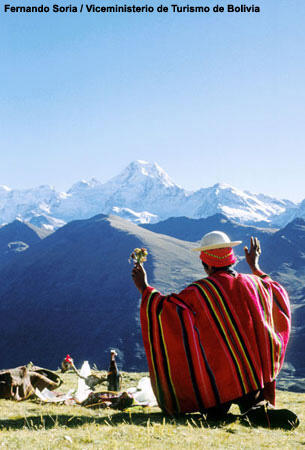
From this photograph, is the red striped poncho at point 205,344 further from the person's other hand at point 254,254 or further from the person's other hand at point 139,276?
the person's other hand at point 254,254

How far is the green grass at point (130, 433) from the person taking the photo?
5.19 meters

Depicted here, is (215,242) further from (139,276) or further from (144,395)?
(144,395)

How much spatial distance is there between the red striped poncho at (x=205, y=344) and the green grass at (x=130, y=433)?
1.69 ft

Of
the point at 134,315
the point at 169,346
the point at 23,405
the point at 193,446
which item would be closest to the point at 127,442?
the point at 193,446

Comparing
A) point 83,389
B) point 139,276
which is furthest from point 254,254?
point 83,389

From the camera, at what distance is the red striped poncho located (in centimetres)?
658

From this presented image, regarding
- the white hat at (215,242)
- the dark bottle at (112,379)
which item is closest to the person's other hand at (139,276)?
the white hat at (215,242)

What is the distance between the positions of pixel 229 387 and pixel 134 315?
18684 cm

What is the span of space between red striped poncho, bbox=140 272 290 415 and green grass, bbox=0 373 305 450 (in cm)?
51

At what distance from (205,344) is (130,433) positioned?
6.04ft

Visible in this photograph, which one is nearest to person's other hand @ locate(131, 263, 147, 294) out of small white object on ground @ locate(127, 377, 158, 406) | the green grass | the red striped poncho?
the red striped poncho

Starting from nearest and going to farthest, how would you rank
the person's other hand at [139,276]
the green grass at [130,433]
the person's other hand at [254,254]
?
the green grass at [130,433]
the person's other hand at [139,276]
the person's other hand at [254,254]

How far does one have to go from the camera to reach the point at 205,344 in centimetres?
664

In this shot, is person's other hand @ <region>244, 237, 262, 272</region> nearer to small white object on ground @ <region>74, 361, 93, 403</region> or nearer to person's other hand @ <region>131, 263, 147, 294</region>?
person's other hand @ <region>131, 263, 147, 294</region>
